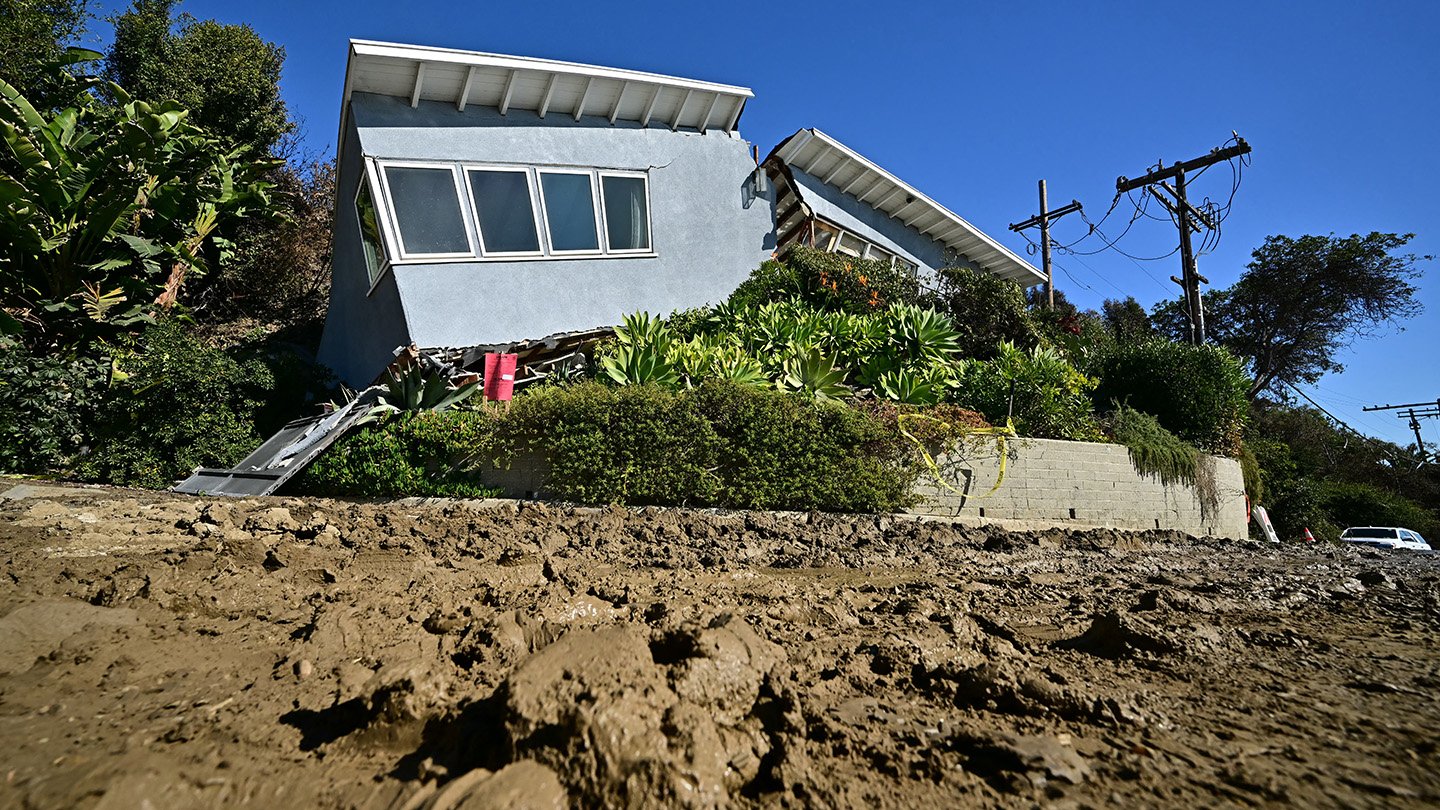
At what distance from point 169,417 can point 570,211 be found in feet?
20.1

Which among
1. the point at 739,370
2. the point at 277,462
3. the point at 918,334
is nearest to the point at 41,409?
the point at 277,462

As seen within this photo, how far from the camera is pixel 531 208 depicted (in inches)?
414

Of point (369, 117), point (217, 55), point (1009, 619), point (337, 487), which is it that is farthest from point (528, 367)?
point (217, 55)

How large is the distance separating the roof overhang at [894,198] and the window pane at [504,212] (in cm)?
675

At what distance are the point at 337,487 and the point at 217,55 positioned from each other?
15633 mm

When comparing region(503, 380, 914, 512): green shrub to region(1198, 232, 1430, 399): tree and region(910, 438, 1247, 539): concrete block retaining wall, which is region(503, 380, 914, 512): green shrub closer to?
region(910, 438, 1247, 539): concrete block retaining wall

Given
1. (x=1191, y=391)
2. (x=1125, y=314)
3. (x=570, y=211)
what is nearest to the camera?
(x=570, y=211)

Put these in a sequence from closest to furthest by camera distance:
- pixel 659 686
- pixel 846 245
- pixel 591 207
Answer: pixel 659 686
pixel 591 207
pixel 846 245

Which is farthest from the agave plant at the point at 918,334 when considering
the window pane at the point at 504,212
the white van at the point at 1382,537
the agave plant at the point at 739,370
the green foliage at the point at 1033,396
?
the white van at the point at 1382,537

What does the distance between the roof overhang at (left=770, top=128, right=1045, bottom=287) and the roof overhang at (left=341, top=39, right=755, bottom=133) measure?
2.57 meters

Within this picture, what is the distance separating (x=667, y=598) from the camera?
3678 millimetres

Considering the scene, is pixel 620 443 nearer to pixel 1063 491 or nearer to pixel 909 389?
pixel 909 389

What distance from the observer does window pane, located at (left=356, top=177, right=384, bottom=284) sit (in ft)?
32.6

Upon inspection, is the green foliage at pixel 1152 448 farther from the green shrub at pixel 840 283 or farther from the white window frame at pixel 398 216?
the white window frame at pixel 398 216
